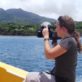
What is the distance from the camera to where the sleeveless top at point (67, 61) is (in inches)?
147

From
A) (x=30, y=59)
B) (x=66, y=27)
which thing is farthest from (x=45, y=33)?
(x=30, y=59)

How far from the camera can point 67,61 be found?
3.75 m

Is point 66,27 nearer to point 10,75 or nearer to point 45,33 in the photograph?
point 45,33

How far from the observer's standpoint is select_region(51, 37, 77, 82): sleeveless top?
12.3ft

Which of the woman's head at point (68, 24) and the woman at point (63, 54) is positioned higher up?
the woman's head at point (68, 24)

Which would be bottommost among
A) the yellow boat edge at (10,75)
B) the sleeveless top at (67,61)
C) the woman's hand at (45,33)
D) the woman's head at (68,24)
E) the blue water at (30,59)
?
the blue water at (30,59)

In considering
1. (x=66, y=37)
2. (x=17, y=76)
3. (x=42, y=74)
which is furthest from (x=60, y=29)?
(x=17, y=76)

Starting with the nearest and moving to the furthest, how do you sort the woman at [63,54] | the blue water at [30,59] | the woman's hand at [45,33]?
the woman at [63,54], the woman's hand at [45,33], the blue water at [30,59]

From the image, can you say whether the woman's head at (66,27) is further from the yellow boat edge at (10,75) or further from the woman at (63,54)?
the yellow boat edge at (10,75)

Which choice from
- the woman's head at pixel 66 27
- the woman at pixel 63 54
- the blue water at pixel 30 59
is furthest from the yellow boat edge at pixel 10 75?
the blue water at pixel 30 59

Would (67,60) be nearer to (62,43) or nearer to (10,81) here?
(62,43)

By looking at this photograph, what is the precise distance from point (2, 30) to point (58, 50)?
96226mm

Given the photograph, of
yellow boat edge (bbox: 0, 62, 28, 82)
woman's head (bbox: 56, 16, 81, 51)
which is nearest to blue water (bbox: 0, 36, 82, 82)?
yellow boat edge (bbox: 0, 62, 28, 82)

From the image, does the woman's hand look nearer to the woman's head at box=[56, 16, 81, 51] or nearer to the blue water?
the woman's head at box=[56, 16, 81, 51]
